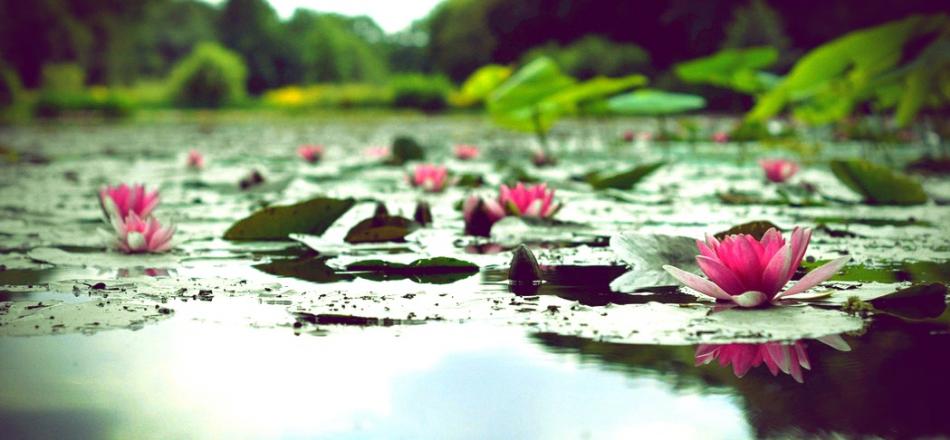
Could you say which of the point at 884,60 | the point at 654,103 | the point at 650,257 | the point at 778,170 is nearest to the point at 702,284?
the point at 650,257

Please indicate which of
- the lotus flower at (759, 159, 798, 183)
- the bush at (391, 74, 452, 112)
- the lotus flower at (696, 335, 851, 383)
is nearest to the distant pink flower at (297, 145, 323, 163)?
the lotus flower at (759, 159, 798, 183)

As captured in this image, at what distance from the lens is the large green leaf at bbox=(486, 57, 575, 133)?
165 inches

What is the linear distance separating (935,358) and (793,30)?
14.1 metres

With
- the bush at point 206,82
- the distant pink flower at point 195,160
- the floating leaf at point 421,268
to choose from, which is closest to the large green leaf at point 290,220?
the floating leaf at point 421,268

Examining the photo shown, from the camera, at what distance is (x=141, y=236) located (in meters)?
1.91

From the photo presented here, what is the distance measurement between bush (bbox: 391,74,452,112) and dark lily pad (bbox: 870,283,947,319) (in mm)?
18707

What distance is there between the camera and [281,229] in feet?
7.11

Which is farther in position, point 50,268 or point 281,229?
point 281,229

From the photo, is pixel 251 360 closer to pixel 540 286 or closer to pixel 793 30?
pixel 540 286

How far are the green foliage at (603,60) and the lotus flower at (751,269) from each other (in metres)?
12.8

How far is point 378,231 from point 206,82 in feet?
73.2

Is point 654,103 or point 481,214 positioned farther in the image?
point 654,103

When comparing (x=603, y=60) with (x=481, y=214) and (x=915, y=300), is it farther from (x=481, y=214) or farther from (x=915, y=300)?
(x=915, y=300)

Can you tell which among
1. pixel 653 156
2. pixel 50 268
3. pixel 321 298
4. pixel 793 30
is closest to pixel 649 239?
pixel 321 298
